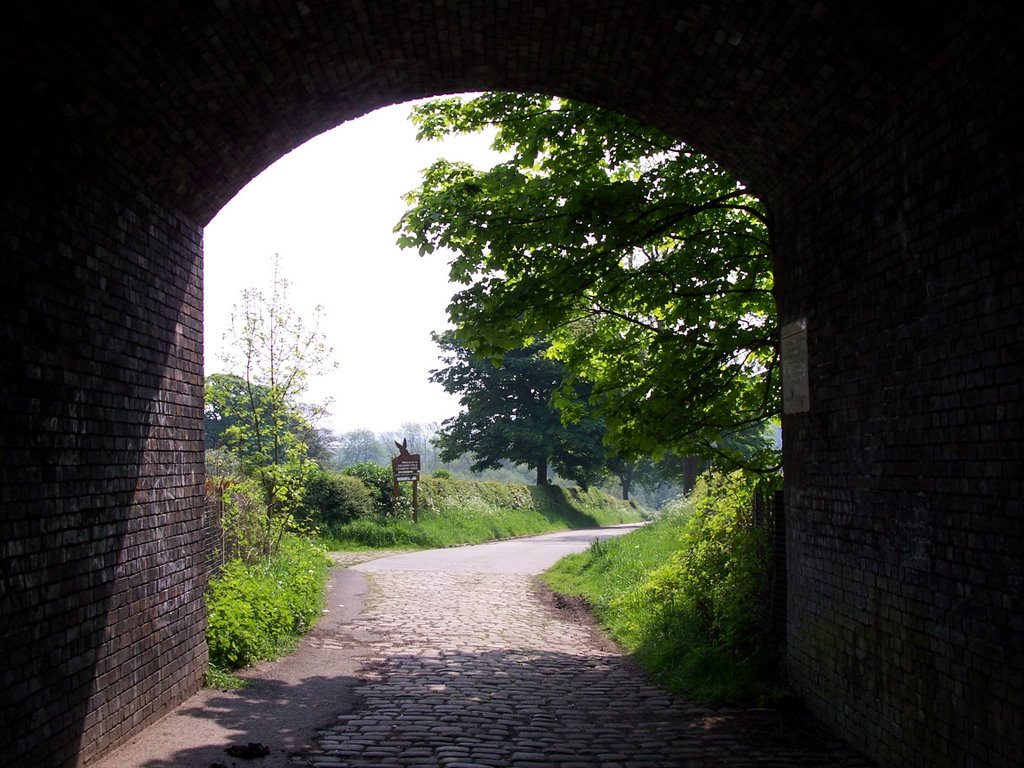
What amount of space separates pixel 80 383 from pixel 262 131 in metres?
2.80

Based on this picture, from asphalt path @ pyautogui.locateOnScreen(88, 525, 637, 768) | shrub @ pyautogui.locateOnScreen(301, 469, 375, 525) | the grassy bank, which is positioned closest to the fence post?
asphalt path @ pyautogui.locateOnScreen(88, 525, 637, 768)

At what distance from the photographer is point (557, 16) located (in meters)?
7.11

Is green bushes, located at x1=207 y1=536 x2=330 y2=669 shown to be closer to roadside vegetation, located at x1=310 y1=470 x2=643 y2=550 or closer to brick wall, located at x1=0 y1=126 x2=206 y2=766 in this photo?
brick wall, located at x1=0 y1=126 x2=206 y2=766

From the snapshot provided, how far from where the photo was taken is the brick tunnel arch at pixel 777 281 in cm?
505

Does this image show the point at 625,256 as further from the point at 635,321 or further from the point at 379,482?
the point at 379,482

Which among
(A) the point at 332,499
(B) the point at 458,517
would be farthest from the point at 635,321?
(B) the point at 458,517

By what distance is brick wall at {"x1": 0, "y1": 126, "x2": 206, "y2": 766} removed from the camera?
5.19m

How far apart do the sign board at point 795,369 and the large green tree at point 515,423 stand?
139 ft

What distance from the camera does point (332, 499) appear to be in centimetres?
2675

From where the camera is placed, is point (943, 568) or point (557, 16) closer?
point (943, 568)

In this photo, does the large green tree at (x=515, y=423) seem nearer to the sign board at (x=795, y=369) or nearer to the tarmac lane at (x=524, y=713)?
the tarmac lane at (x=524, y=713)

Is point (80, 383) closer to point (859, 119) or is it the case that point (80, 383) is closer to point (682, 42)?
point (682, 42)

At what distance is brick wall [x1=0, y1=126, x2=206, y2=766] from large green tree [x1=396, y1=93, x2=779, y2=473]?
345 centimetres

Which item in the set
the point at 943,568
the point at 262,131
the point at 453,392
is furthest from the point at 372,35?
the point at 453,392
